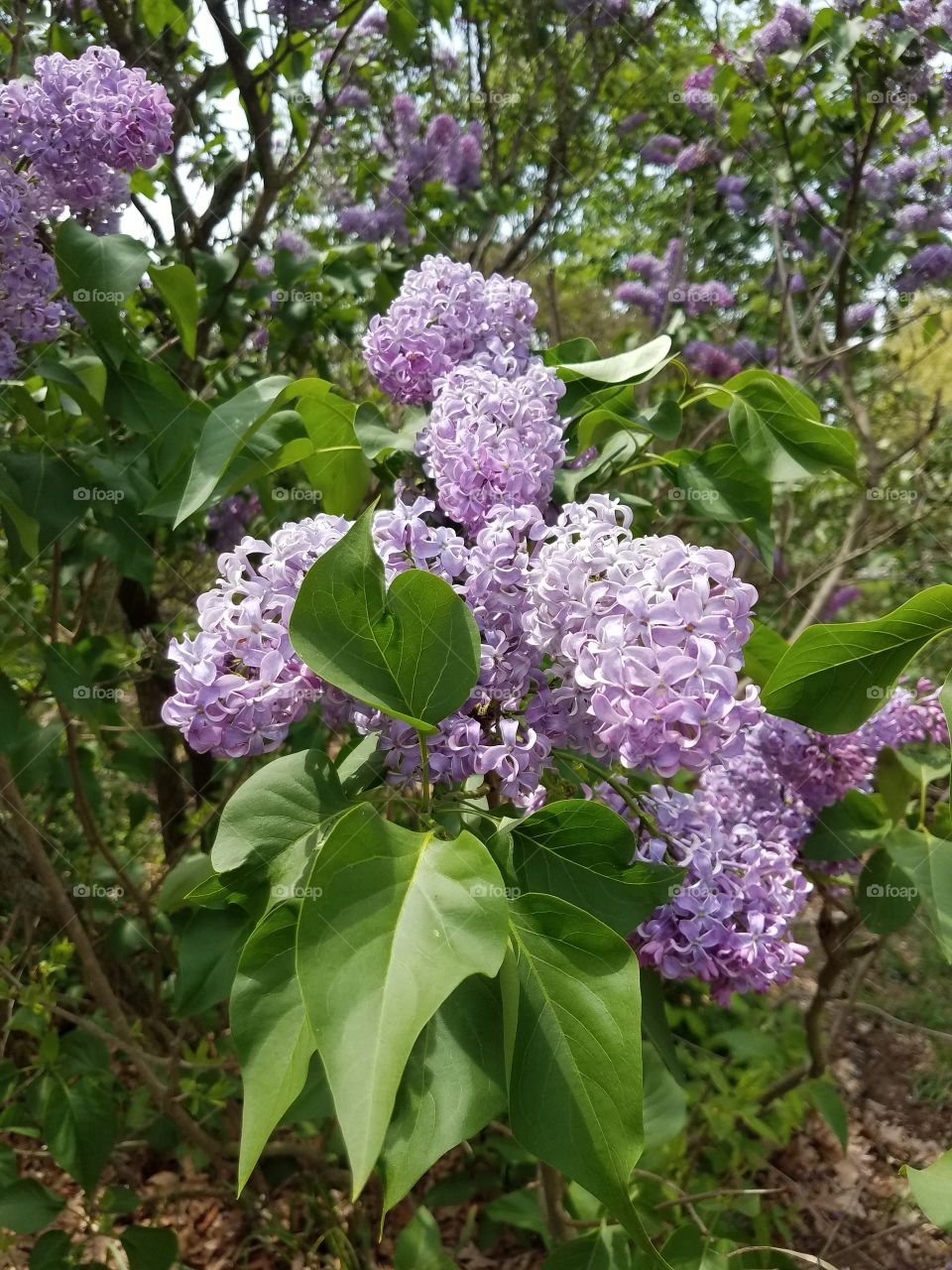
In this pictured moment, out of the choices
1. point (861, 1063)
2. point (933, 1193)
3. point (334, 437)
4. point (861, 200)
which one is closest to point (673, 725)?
point (933, 1193)

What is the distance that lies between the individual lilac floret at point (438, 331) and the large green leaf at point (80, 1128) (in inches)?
55.3

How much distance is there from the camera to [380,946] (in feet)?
2.10

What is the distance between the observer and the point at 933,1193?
0.86 metres

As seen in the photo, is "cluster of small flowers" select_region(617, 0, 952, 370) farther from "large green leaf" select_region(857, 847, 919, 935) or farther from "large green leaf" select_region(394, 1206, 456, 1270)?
"large green leaf" select_region(394, 1206, 456, 1270)

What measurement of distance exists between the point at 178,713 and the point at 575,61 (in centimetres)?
393

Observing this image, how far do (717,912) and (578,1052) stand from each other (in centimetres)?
35

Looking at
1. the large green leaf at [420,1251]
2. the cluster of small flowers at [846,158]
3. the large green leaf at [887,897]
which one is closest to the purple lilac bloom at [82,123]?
the large green leaf at [887,897]

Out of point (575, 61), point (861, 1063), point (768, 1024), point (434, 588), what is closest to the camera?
point (434, 588)

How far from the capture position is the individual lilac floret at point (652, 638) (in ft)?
2.55

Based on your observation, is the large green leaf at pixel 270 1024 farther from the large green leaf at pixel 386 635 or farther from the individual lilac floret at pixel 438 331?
the individual lilac floret at pixel 438 331

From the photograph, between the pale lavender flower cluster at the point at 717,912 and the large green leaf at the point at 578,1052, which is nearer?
the large green leaf at the point at 578,1052

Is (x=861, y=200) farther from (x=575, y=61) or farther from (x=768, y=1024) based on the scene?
(x=768, y=1024)

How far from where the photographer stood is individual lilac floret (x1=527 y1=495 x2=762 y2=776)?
2.55 feet

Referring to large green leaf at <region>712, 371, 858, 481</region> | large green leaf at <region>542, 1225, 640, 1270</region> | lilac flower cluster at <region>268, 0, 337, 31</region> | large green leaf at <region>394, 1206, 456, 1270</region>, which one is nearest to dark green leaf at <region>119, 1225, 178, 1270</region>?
large green leaf at <region>394, 1206, 456, 1270</region>
